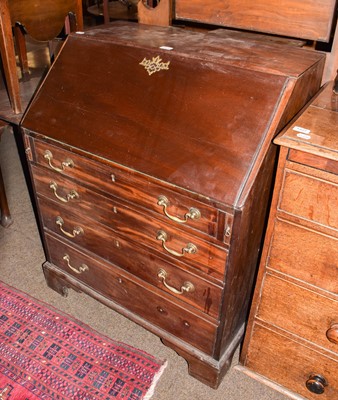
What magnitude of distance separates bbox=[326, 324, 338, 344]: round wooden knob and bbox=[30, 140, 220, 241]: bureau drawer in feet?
1.63

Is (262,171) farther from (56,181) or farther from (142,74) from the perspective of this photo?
(56,181)

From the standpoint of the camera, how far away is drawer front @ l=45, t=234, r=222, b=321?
149 centimetres

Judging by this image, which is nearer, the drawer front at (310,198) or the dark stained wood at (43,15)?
the drawer front at (310,198)

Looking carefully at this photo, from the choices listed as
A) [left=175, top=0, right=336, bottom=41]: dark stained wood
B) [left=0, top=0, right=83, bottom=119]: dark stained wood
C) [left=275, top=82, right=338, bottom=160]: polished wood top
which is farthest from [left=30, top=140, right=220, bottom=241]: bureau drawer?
[left=175, top=0, right=336, bottom=41]: dark stained wood

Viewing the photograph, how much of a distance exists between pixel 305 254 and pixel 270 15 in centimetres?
103

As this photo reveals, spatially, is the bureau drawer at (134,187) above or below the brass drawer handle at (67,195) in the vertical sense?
above

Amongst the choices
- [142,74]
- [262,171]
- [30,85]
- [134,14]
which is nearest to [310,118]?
[262,171]

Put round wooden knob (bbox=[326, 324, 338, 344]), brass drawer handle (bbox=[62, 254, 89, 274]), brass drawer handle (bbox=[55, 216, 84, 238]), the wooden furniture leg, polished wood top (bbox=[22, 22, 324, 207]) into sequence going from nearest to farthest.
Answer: polished wood top (bbox=[22, 22, 324, 207]), round wooden knob (bbox=[326, 324, 338, 344]), brass drawer handle (bbox=[55, 216, 84, 238]), brass drawer handle (bbox=[62, 254, 89, 274]), the wooden furniture leg

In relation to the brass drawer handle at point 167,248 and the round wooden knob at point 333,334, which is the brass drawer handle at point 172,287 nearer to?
the brass drawer handle at point 167,248

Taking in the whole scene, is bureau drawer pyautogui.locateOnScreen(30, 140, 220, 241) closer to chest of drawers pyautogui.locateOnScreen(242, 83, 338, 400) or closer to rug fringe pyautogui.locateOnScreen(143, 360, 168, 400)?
chest of drawers pyautogui.locateOnScreen(242, 83, 338, 400)

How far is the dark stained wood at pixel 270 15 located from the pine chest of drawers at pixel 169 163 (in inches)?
4.8

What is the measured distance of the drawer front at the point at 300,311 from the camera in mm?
1385

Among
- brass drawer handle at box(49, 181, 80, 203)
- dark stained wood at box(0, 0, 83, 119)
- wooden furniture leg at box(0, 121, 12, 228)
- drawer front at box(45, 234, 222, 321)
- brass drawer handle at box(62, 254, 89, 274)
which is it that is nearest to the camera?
drawer front at box(45, 234, 222, 321)

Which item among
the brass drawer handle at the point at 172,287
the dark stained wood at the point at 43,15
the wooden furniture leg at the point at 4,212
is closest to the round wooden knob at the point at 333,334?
the brass drawer handle at the point at 172,287
